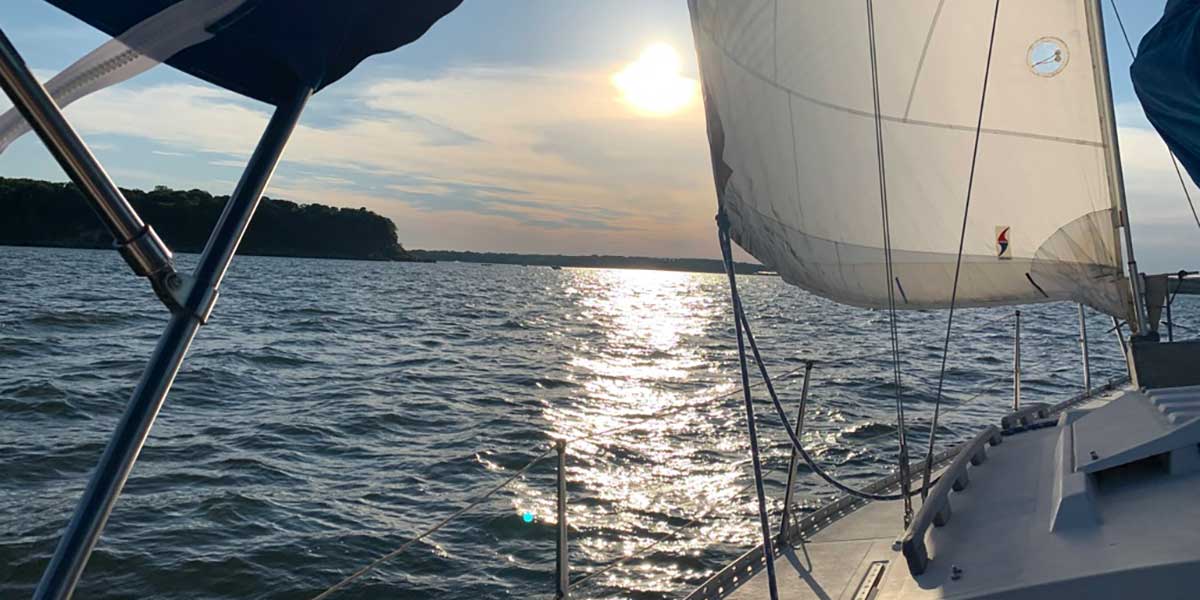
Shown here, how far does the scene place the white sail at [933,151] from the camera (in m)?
3.19

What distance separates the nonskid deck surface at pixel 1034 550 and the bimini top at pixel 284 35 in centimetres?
163

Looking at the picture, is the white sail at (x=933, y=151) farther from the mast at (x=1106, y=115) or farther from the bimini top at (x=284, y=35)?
the bimini top at (x=284, y=35)

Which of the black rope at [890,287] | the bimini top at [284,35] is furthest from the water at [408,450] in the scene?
the bimini top at [284,35]

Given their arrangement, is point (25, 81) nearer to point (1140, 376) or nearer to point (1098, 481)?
point (1098, 481)

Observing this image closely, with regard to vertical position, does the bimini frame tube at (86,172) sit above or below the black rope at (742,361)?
above

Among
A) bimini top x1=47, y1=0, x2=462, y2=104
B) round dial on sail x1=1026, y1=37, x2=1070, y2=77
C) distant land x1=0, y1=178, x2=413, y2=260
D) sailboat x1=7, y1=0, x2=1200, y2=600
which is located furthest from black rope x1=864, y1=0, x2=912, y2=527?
distant land x1=0, y1=178, x2=413, y2=260

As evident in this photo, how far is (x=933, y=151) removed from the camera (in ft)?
11.2

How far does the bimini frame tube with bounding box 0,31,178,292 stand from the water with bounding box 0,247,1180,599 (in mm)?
2355

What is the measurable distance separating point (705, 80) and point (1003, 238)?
1697 mm

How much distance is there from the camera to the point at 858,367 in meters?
14.0

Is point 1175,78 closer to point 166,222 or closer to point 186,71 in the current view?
point 186,71

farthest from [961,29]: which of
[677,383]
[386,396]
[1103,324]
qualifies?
[1103,324]

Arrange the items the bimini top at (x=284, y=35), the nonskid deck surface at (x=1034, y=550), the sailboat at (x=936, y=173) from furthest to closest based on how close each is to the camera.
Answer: the sailboat at (x=936, y=173)
the nonskid deck surface at (x=1034, y=550)
the bimini top at (x=284, y=35)

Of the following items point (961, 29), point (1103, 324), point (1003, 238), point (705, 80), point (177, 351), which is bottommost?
point (1103, 324)
